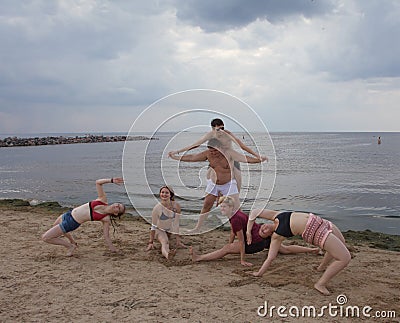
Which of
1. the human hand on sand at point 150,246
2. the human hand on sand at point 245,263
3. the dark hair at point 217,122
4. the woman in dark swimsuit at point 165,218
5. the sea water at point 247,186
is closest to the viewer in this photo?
the human hand on sand at point 245,263

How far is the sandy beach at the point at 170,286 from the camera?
4758 mm

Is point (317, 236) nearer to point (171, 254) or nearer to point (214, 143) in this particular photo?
point (214, 143)

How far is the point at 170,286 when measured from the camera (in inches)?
222

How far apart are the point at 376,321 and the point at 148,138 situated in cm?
450

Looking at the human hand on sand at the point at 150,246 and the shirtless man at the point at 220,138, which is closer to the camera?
the shirtless man at the point at 220,138

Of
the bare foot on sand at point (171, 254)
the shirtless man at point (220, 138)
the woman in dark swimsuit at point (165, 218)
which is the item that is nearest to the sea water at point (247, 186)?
the shirtless man at point (220, 138)

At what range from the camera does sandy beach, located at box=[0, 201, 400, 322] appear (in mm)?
4758

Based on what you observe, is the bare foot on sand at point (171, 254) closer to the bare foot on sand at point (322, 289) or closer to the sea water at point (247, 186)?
the sea water at point (247, 186)

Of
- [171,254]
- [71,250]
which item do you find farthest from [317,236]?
[71,250]

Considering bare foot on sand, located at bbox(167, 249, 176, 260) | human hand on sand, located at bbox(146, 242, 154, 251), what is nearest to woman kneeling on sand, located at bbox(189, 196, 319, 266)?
bare foot on sand, located at bbox(167, 249, 176, 260)

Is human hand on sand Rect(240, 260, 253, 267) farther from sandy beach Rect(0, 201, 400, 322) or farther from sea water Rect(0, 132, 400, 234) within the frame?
sea water Rect(0, 132, 400, 234)

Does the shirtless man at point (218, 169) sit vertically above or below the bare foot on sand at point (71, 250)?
above

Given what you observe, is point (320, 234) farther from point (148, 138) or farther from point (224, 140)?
point (148, 138)

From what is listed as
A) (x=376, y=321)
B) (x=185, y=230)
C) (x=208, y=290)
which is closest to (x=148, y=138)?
(x=185, y=230)
